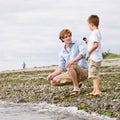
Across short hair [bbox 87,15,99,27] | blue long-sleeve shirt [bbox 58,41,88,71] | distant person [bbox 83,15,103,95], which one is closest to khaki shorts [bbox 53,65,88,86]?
blue long-sleeve shirt [bbox 58,41,88,71]

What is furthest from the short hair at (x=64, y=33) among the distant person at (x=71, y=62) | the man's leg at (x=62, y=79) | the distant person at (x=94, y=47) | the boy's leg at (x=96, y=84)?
the boy's leg at (x=96, y=84)

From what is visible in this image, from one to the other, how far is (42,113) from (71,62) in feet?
6.99

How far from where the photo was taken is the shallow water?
1208 cm

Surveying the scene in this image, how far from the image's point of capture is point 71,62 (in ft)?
48.3

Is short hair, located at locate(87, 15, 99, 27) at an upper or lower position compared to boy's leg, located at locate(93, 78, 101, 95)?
upper

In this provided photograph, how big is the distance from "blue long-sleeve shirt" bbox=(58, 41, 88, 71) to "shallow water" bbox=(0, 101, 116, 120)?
1445mm

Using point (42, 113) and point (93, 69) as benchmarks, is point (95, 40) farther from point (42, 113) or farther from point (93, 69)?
point (42, 113)

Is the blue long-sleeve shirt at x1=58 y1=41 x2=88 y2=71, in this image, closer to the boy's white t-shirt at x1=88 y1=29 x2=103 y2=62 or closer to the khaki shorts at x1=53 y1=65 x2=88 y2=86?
the khaki shorts at x1=53 y1=65 x2=88 y2=86

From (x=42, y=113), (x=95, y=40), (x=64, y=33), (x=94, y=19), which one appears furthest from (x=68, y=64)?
(x=42, y=113)

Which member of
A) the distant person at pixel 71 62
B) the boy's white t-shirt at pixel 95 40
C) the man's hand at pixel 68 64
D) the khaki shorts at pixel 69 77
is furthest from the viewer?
the khaki shorts at pixel 69 77

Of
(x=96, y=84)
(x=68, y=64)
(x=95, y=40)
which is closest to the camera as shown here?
(x=95, y=40)

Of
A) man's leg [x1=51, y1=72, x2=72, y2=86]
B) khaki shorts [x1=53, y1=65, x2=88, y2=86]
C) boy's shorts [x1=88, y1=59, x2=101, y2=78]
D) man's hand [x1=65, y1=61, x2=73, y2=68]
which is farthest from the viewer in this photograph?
man's leg [x1=51, y1=72, x2=72, y2=86]

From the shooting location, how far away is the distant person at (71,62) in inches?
584

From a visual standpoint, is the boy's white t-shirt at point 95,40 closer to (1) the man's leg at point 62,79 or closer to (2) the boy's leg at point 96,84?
(2) the boy's leg at point 96,84
